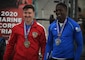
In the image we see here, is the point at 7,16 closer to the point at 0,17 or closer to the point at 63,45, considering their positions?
the point at 0,17

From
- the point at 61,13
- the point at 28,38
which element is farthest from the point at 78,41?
the point at 28,38

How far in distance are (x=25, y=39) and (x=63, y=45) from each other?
2.35 ft

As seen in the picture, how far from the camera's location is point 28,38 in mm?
5238

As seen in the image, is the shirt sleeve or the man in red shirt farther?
the man in red shirt

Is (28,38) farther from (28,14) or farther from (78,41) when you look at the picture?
(78,41)

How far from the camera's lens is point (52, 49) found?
5.12 metres

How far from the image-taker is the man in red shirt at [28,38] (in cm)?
521

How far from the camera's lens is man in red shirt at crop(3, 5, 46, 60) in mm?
5215

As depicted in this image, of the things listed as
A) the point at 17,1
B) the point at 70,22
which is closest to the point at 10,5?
the point at 17,1

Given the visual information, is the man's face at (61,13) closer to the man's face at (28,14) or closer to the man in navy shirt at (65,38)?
the man in navy shirt at (65,38)

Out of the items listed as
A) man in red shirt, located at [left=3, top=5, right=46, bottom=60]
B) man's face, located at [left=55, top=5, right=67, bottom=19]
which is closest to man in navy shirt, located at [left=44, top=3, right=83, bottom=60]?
man's face, located at [left=55, top=5, right=67, bottom=19]

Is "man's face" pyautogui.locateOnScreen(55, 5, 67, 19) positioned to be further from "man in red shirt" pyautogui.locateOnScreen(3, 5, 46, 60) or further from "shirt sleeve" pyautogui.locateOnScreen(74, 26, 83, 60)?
"man in red shirt" pyautogui.locateOnScreen(3, 5, 46, 60)

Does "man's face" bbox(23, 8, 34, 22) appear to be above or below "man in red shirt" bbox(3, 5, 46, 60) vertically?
above

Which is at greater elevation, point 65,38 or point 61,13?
point 61,13
